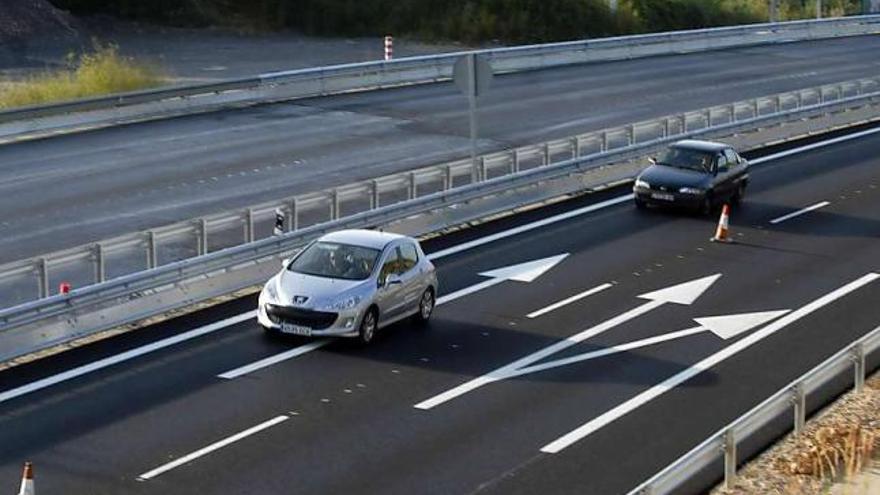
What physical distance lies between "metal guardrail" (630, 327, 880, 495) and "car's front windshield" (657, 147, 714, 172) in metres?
13.4

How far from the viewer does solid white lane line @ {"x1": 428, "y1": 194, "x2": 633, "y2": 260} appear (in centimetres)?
2812

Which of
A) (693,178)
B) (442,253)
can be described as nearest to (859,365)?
(442,253)

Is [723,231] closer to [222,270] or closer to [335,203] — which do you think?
[335,203]

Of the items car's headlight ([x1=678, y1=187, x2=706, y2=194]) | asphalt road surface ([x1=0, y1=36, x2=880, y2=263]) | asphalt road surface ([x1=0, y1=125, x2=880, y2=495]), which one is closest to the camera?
asphalt road surface ([x1=0, y1=125, x2=880, y2=495])

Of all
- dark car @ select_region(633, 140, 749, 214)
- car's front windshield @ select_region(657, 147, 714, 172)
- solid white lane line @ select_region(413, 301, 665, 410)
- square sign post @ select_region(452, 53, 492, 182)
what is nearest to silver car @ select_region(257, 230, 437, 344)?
solid white lane line @ select_region(413, 301, 665, 410)

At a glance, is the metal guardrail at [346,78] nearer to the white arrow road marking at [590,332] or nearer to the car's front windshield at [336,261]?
the car's front windshield at [336,261]

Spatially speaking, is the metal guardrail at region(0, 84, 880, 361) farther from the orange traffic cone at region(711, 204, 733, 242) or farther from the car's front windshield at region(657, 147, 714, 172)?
the orange traffic cone at region(711, 204, 733, 242)

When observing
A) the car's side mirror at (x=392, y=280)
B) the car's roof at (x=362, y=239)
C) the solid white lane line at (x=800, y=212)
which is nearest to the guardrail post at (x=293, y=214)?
the car's roof at (x=362, y=239)

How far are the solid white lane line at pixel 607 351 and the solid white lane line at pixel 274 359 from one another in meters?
2.55

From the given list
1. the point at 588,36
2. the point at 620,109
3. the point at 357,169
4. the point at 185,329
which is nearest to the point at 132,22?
the point at 588,36

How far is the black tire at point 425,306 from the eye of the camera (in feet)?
75.2

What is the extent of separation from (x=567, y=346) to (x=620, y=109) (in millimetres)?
26129

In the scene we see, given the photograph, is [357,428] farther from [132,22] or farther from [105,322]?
[132,22]

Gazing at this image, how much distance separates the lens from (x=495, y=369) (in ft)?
68.2
